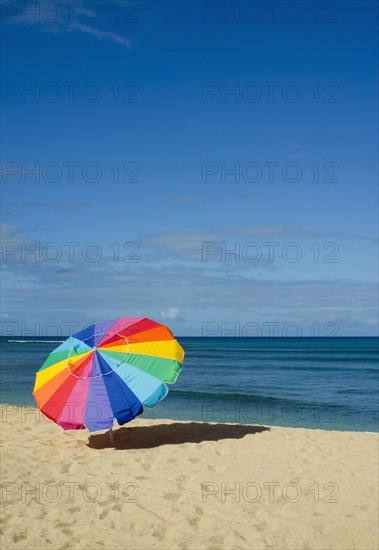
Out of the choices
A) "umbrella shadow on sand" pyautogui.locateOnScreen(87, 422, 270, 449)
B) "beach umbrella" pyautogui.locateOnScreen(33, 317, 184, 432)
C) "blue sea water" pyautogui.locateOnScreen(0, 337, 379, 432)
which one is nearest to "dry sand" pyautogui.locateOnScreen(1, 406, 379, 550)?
"umbrella shadow on sand" pyautogui.locateOnScreen(87, 422, 270, 449)

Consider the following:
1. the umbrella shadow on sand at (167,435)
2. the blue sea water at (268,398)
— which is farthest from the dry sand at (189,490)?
the blue sea water at (268,398)

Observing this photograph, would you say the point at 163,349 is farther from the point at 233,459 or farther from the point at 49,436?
the point at 49,436

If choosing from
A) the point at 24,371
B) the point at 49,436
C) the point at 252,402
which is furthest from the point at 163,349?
the point at 24,371

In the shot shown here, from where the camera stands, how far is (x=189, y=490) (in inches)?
292

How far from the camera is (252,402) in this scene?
770 inches

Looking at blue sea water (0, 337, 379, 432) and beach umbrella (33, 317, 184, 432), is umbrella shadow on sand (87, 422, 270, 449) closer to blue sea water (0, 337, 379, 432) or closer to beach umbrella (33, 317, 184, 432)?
beach umbrella (33, 317, 184, 432)

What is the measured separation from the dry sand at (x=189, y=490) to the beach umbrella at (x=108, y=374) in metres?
0.81

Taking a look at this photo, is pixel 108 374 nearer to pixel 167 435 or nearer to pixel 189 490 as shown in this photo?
pixel 167 435

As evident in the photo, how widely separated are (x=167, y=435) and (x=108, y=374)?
238 cm

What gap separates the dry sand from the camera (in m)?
6.01

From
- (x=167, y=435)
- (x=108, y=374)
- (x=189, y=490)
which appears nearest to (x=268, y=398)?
(x=167, y=435)

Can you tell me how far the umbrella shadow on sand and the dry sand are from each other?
0.07ft

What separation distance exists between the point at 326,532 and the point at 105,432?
5864 millimetres

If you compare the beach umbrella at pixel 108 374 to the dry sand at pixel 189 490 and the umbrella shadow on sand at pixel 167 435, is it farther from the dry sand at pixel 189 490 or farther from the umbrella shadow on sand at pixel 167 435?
the umbrella shadow on sand at pixel 167 435
